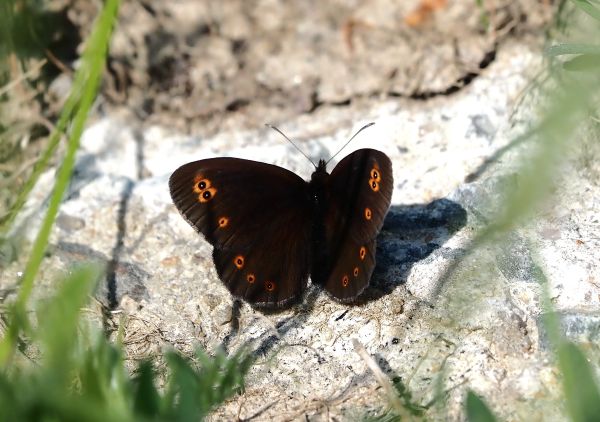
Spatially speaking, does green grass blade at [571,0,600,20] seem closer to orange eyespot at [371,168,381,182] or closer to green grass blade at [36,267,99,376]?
orange eyespot at [371,168,381,182]

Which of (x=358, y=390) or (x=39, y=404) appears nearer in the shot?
(x=39, y=404)

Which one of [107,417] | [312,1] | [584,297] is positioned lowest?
[584,297]

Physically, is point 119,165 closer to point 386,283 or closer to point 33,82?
point 33,82

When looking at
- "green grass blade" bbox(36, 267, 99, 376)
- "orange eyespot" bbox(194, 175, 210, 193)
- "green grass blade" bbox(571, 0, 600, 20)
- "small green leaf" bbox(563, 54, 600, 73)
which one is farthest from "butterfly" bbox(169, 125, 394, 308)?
"green grass blade" bbox(36, 267, 99, 376)

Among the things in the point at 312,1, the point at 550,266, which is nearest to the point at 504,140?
the point at 550,266

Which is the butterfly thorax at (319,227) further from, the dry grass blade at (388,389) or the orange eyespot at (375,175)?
the dry grass blade at (388,389)

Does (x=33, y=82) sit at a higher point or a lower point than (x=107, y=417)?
higher

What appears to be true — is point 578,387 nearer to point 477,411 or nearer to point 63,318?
point 477,411
